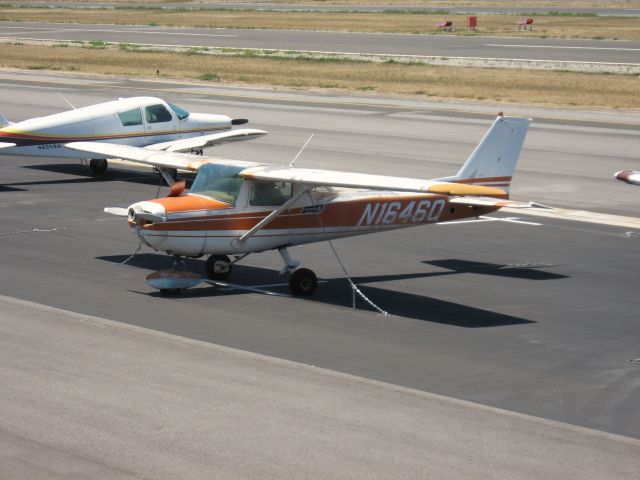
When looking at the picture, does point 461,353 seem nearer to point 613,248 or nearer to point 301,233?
point 301,233

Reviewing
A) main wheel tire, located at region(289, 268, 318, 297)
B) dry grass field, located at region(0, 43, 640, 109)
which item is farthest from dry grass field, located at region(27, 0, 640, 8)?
main wheel tire, located at region(289, 268, 318, 297)

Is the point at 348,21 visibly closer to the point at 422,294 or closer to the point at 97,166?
the point at 97,166

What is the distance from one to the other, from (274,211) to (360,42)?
6071cm

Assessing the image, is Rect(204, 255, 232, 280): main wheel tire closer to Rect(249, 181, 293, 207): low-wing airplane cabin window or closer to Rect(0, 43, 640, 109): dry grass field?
Rect(249, 181, 293, 207): low-wing airplane cabin window

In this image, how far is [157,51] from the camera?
7206 cm

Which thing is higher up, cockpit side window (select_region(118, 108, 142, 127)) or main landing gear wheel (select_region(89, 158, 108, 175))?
cockpit side window (select_region(118, 108, 142, 127))

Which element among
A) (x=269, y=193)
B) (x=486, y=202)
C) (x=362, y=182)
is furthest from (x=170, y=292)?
(x=486, y=202)

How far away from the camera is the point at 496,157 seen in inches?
787

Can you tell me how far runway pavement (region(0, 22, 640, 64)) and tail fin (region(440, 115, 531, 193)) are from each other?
4413 cm

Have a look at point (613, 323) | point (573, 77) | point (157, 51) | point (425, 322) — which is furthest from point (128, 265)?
point (157, 51)

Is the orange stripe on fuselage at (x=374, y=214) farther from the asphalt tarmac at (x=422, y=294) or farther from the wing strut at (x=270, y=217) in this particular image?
the asphalt tarmac at (x=422, y=294)

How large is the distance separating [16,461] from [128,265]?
9.43 meters

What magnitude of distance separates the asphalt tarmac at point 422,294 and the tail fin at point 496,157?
1697mm

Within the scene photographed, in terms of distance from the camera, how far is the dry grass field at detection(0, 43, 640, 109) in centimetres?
5094
